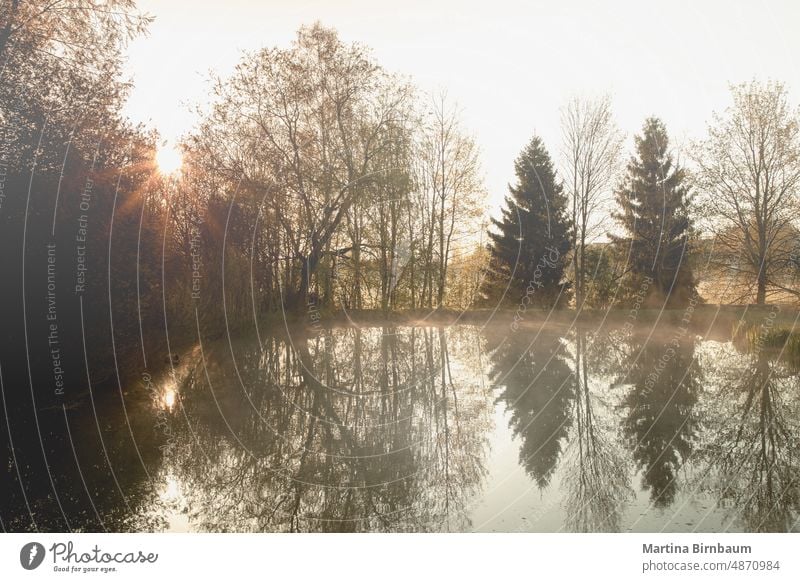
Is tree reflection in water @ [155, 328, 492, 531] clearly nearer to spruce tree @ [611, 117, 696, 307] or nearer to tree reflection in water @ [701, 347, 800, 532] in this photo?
tree reflection in water @ [701, 347, 800, 532]

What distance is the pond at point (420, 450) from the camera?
14.8 ft

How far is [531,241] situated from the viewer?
20.6 metres

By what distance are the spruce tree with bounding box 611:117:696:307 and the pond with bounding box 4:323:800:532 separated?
8.56m

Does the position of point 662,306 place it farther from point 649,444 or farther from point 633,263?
point 649,444

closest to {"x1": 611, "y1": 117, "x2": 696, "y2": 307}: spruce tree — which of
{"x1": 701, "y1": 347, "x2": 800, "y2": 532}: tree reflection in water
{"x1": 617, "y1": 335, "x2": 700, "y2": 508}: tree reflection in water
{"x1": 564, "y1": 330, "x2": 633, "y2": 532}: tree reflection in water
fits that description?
{"x1": 617, "y1": 335, "x2": 700, "y2": 508}: tree reflection in water

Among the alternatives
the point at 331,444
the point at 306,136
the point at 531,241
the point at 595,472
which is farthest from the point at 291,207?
the point at 531,241

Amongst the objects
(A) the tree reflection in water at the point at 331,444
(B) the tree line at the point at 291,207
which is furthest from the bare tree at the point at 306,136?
(A) the tree reflection in water at the point at 331,444

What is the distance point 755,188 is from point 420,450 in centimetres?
1036

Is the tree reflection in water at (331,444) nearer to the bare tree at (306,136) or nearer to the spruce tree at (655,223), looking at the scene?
the bare tree at (306,136)

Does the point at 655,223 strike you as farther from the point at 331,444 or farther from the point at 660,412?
the point at 331,444

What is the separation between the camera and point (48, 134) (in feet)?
19.9

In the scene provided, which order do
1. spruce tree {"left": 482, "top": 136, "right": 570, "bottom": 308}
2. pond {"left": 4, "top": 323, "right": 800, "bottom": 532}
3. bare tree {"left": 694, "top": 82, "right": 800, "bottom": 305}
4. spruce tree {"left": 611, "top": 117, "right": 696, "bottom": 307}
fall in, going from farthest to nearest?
spruce tree {"left": 482, "top": 136, "right": 570, "bottom": 308} → spruce tree {"left": 611, "top": 117, "right": 696, "bottom": 307} → bare tree {"left": 694, "top": 82, "right": 800, "bottom": 305} → pond {"left": 4, "top": 323, "right": 800, "bottom": 532}

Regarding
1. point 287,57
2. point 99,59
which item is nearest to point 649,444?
point 99,59

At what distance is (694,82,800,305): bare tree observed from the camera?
10.1 meters
